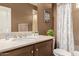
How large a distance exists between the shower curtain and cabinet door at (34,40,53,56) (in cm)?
14

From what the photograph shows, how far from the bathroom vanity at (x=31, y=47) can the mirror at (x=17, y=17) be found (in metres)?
0.15

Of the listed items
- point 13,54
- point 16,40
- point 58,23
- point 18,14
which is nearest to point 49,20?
point 58,23

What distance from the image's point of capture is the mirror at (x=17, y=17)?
1583 mm

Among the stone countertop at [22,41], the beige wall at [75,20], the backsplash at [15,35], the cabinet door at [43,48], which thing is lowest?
the cabinet door at [43,48]

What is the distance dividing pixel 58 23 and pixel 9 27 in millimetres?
608

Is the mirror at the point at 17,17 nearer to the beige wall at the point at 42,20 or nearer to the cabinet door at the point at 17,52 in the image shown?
the beige wall at the point at 42,20

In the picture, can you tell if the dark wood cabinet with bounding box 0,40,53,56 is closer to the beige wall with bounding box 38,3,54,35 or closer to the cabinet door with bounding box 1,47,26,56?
the cabinet door with bounding box 1,47,26,56

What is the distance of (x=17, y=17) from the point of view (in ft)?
5.42

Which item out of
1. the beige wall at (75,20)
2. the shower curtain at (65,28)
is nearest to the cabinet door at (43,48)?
the shower curtain at (65,28)

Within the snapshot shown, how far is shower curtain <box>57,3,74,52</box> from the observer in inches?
63.4

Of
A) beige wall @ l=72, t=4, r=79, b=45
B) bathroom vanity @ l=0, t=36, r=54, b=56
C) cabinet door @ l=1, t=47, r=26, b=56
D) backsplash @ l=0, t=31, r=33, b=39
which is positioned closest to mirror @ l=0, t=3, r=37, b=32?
backsplash @ l=0, t=31, r=33, b=39

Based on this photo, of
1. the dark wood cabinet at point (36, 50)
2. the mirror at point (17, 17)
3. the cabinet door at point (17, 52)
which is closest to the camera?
the cabinet door at point (17, 52)

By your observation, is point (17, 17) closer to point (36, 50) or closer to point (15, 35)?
point (15, 35)

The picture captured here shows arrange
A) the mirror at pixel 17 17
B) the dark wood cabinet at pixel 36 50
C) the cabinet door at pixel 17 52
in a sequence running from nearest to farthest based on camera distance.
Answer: the cabinet door at pixel 17 52, the dark wood cabinet at pixel 36 50, the mirror at pixel 17 17
